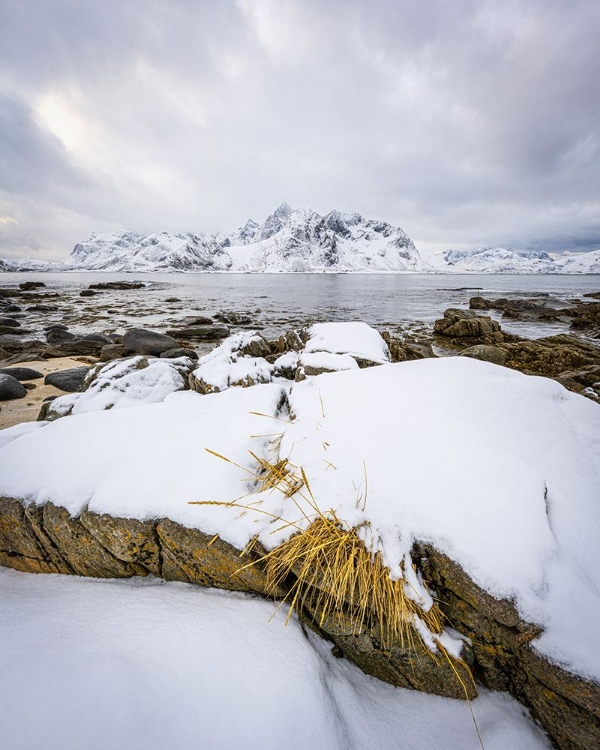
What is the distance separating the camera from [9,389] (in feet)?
23.1

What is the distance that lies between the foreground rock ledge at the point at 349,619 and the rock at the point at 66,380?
6.73 metres

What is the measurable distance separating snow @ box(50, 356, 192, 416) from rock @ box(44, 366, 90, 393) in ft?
6.61

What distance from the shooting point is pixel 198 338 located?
15.4m

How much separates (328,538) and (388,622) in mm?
491

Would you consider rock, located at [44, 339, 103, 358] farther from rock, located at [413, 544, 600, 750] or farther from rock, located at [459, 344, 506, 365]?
rock, located at [459, 344, 506, 365]

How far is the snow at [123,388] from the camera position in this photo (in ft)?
16.6

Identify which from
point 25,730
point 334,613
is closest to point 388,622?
point 334,613

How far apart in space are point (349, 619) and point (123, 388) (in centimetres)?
524

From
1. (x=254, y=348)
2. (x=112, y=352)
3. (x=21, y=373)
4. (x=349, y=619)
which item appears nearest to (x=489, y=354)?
(x=254, y=348)

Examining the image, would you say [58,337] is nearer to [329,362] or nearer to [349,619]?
[329,362]

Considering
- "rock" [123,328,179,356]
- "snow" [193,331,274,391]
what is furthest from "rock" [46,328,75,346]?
"snow" [193,331,274,391]

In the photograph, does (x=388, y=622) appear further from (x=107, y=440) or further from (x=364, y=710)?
(x=107, y=440)

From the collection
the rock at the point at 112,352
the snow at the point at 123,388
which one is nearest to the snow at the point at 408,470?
the snow at the point at 123,388

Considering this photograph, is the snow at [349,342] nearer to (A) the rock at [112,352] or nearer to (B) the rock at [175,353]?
(B) the rock at [175,353]
